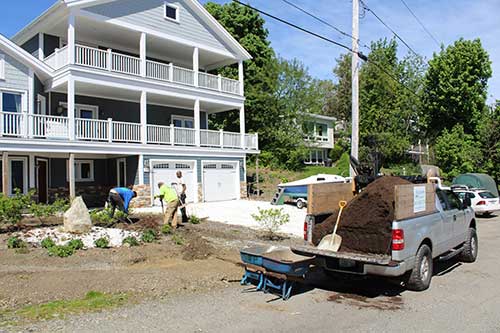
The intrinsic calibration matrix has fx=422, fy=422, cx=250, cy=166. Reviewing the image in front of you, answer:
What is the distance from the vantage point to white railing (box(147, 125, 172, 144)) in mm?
21141

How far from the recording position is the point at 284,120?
38.2 metres

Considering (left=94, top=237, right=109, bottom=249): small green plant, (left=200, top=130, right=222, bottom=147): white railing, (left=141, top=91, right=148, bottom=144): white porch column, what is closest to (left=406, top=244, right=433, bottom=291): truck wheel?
(left=94, top=237, right=109, bottom=249): small green plant

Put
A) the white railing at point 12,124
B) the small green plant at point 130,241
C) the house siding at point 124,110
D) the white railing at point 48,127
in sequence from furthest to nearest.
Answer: the house siding at point 124,110 < the white railing at point 48,127 < the white railing at point 12,124 < the small green plant at point 130,241

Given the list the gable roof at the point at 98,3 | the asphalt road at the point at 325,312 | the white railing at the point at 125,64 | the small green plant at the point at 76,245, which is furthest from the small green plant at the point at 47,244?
the gable roof at the point at 98,3

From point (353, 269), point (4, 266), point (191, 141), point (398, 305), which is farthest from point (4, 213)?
point (191, 141)

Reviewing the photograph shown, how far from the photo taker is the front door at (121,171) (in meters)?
21.3

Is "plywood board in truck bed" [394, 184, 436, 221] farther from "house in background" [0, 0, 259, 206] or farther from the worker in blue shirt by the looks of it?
"house in background" [0, 0, 259, 206]

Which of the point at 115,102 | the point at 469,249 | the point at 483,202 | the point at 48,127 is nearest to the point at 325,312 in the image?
the point at 469,249

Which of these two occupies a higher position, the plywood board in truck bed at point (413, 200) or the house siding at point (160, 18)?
the house siding at point (160, 18)

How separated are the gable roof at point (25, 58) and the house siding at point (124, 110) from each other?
1555 mm

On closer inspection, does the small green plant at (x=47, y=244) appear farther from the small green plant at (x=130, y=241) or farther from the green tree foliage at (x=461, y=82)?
the green tree foliage at (x=461, y=82)

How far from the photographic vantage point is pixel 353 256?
20.7ft

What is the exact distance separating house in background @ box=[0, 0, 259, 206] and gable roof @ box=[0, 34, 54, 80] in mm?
44

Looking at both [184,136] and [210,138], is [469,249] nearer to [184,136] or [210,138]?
[184,136]
